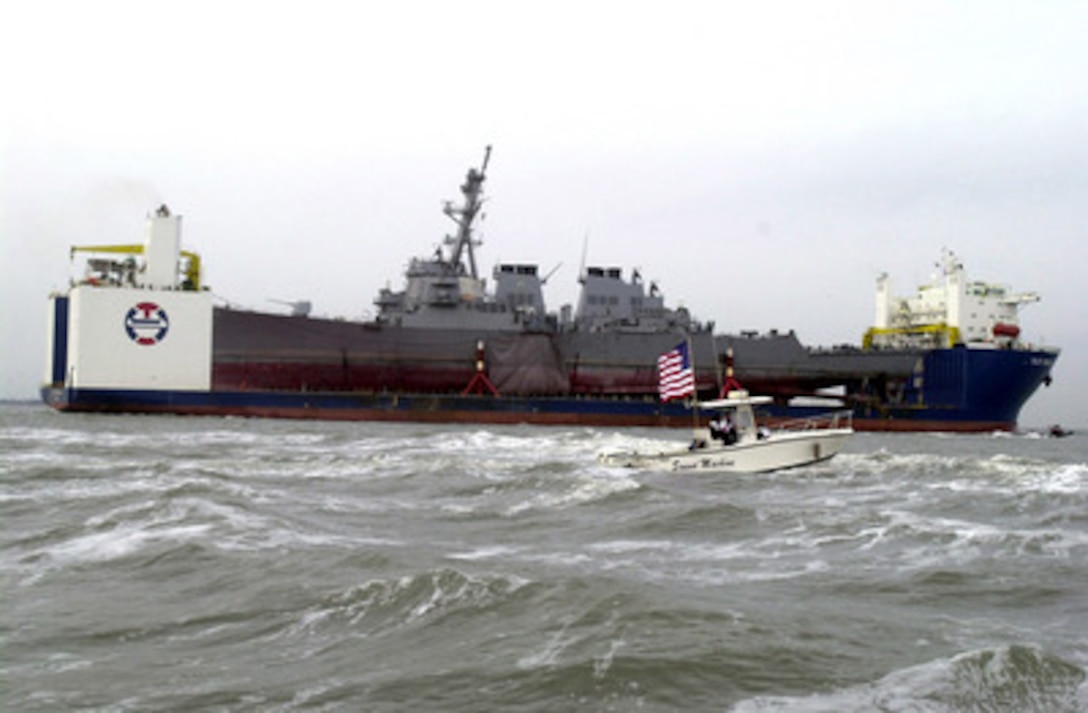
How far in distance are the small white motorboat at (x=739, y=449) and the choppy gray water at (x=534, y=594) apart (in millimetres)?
1518

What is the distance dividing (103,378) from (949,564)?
47.8 m

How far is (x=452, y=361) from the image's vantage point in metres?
58.3

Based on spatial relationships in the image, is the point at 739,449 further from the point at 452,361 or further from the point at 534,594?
the point at 452,361

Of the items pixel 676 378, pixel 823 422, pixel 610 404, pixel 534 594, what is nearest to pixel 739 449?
pixel 676 378

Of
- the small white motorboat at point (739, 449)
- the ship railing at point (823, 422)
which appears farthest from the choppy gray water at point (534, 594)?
the ship railing at point (823, 422)

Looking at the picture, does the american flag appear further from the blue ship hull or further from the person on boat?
the blue ship hull

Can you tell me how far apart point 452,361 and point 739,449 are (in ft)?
112

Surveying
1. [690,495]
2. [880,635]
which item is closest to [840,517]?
[690,495]

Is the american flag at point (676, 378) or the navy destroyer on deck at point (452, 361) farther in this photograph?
the navy destroyer on deck at point (452, 361)

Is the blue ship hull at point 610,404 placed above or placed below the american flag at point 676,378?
below

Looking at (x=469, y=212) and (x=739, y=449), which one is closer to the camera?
(x=739, y=449)

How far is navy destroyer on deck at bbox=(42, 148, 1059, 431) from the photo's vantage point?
54.9 m

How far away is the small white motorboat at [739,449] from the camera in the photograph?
25.7 meters

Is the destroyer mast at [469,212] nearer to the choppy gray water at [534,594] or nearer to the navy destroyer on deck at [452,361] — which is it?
the navy destroyer on deck at [452,361]
